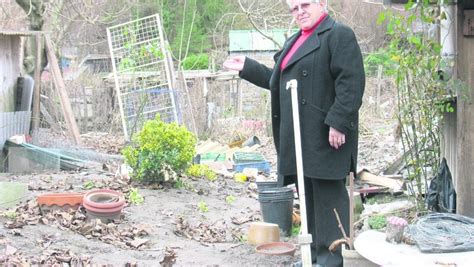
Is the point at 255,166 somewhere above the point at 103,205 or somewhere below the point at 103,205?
below

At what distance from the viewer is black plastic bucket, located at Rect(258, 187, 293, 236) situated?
20.7ft

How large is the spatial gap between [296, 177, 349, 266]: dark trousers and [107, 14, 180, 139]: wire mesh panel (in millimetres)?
9629

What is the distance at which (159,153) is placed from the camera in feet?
27.2

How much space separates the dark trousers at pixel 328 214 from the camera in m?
4.38

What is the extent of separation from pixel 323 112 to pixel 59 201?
11.0ft

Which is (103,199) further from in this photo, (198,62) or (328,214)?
(198,62)

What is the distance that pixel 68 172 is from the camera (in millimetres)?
9930

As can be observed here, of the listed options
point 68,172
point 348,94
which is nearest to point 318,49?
point 348,94

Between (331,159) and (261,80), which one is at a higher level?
(261,80)

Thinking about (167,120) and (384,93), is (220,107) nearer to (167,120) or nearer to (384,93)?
(167,120)

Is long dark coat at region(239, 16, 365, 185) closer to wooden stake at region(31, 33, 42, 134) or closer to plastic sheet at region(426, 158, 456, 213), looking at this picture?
plastic sheet at region(426, 158, 456, 213)

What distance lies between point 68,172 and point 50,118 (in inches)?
174

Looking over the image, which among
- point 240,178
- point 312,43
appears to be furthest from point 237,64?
point 240,178

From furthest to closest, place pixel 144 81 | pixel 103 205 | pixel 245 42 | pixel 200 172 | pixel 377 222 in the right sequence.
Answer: pixel 245 42, pixel 144 81, pixel 200 172, pixel 103 205, pixel 377 222
